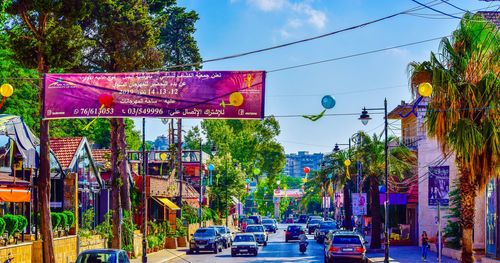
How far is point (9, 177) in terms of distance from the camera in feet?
87.8

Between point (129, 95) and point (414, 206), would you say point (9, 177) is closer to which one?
point (129, 95)

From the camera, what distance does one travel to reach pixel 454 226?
1528 inches

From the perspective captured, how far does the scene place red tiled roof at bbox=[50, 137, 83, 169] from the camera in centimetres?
3326

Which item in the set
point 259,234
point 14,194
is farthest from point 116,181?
point 259,234

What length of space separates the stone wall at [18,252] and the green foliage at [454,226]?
23320mm

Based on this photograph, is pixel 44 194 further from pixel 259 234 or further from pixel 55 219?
pixel 259 234

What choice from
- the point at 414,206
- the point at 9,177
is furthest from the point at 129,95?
the point at 414,206

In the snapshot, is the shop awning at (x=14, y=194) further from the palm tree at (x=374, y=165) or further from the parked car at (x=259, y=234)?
the parked car at (x=259, y=234)

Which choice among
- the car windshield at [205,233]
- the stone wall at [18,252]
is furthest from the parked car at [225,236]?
the stone wall at [18,252]

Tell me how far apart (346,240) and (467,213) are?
10.4 metres

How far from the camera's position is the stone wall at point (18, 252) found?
24.2 m

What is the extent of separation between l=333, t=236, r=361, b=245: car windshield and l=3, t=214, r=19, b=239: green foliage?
16.1m

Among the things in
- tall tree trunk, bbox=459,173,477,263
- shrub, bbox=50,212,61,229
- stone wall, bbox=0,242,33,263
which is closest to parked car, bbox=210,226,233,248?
shrub, bbox=50,212,61,229

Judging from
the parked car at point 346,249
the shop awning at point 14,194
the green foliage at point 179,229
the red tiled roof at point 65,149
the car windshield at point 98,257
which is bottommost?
the green foliage at point 179,229
